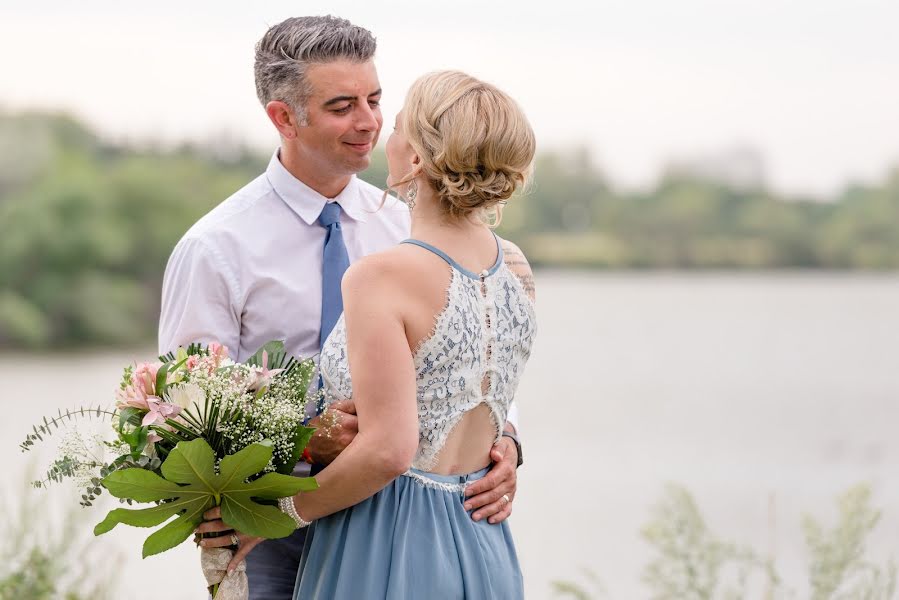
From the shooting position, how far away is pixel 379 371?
187cm

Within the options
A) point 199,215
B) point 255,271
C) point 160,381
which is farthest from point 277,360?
point 199,215

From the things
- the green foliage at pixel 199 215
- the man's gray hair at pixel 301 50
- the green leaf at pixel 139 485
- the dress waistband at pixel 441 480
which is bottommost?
the dress waistband at pixel 441 480

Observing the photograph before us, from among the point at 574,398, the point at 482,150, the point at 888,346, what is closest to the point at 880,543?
the point at 574,398

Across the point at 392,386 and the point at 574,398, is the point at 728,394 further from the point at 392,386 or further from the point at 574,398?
the point at 392,386

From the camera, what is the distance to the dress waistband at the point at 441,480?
2.08 m

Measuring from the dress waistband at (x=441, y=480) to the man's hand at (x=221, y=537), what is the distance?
0.31 metres

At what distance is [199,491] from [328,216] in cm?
89

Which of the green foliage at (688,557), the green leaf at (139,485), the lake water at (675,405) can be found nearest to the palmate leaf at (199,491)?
the green leaf at (139,485)

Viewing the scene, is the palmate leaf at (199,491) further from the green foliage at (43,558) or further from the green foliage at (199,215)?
the green foliage at (199,215)

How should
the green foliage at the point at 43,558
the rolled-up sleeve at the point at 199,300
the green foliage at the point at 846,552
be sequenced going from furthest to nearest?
the green foliage at the point at 43,558 < the green foliage at the point at 846,552 < the rolled-up sleeve at the point at 199,300

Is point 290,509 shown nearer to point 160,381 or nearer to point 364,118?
point 160,381

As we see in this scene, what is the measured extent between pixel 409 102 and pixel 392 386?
0.50 meters

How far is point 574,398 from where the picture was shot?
12.1 metres

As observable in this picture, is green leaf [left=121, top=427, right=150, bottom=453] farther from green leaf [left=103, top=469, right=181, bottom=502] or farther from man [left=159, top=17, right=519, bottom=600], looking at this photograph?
man [left=159, top=17, right=519, bottom=600]
